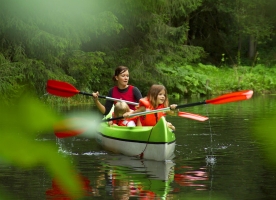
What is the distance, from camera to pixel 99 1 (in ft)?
66.6

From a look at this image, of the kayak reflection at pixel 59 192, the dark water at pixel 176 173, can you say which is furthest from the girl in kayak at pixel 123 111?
the kayak reflection at pixel 59 192

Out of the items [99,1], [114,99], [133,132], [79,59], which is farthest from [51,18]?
[133,132]

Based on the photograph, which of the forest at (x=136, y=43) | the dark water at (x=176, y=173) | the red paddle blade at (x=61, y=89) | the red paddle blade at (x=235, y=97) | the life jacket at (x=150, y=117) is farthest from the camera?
the forest at (x=136, y=43)

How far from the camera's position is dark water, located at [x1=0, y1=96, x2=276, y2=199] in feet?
18.5

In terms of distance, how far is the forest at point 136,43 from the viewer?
16.1 meters

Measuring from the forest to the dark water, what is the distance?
42.2 inches

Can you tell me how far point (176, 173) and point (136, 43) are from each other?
16.6m

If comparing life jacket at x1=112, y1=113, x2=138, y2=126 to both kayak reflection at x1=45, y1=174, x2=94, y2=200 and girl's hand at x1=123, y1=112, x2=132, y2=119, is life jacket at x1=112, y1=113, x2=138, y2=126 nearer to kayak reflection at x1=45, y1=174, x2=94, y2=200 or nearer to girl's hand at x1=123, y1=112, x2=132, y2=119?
girl's hand at x1=123, y1=112, x2=132, y2=119

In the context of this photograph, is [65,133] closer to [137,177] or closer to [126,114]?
[126,114]

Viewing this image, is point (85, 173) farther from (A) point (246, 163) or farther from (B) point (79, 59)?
(B) point (79, 59)

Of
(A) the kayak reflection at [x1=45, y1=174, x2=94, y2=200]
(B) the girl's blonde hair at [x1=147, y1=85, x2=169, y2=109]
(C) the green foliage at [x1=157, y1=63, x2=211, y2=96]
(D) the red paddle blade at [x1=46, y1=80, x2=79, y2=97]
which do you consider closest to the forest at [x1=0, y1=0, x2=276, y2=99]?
(C) the green foliage at [x1=157, y1=63, x2=211, y2=96]

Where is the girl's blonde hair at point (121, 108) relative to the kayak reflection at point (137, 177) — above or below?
above

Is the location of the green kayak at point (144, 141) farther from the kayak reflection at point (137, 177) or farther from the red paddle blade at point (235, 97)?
the red paddle blade at point (235, 97)

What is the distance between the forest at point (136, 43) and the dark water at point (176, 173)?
3.52 feet
